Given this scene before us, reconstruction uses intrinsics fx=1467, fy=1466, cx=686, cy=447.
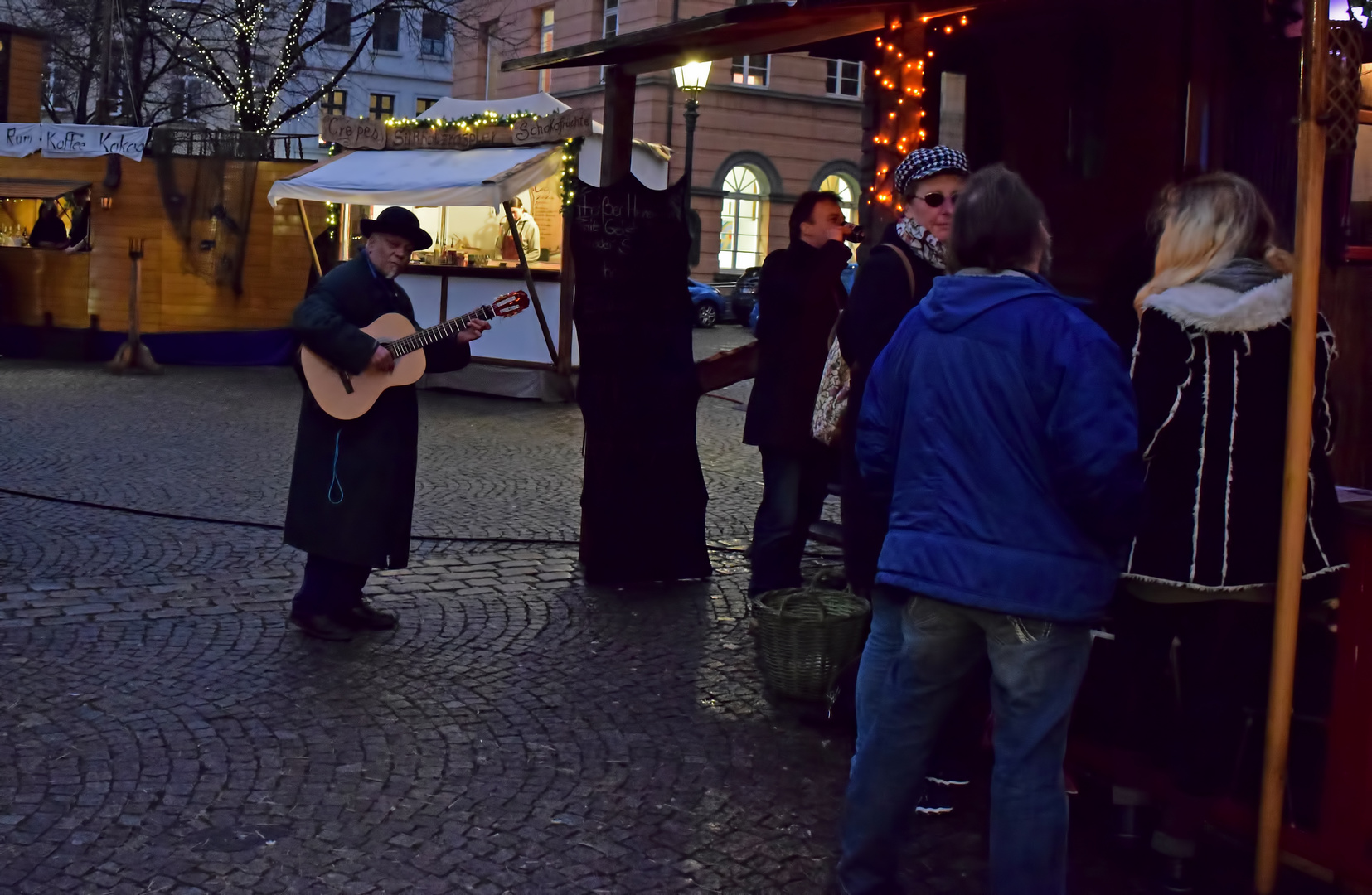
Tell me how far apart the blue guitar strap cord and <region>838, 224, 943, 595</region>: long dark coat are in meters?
2.28

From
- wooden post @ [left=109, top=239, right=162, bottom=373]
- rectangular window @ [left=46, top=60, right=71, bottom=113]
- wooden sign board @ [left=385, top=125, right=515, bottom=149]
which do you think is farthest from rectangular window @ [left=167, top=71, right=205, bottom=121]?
wooden sign board @ [left=385, top=125, right=515, bottom=149]

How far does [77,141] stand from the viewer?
709 inches

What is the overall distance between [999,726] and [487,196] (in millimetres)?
11107

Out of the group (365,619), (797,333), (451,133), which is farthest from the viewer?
(451,133)

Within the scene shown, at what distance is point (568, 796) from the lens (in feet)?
14.2

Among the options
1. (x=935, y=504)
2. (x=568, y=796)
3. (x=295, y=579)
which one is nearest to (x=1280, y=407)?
(x=935, y=504)

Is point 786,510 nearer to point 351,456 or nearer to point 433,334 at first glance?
point 433,334

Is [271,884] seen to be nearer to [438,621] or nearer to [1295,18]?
[438,621]

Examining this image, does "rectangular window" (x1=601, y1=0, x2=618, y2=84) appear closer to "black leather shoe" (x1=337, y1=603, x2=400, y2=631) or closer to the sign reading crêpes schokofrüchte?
the sign reading crêpes schokofrüchte

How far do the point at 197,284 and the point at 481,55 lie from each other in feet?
84.1

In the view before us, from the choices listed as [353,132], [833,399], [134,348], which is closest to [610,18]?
[353,132]

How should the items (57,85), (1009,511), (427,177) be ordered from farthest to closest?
1. (57,85)
2. (427,177)
3. (1009,511)

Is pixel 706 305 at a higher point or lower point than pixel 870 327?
higher

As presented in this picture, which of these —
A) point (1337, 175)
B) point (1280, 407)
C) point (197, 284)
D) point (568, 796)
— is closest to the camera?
point (1280, 407)
